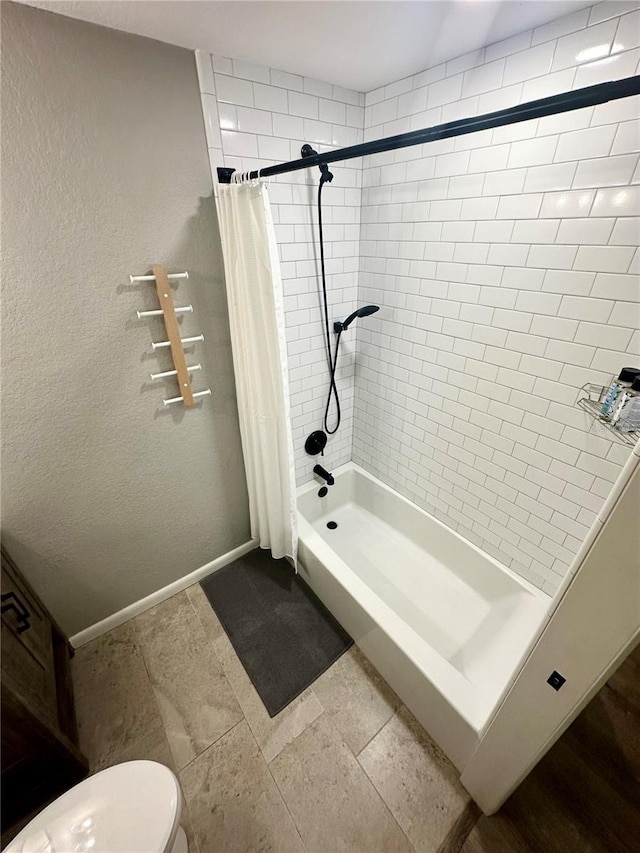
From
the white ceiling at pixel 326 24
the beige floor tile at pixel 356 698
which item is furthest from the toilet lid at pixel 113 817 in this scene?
the white ceiling at pixel 326 24

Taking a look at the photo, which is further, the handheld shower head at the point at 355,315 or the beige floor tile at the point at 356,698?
the handheld shower head at the point at 355,315

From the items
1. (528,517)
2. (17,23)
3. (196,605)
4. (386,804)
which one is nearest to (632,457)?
(528,517)

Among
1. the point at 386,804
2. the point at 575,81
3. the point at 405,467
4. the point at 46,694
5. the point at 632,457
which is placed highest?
the point at 575,81

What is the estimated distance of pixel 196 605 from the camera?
184 centimetres

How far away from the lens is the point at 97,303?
47.6 inches

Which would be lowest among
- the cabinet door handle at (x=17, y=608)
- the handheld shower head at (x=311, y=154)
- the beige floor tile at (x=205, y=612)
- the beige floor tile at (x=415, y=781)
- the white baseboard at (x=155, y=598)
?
the beige floor tile at (x=415, y=781)

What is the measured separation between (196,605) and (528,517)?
175 cm

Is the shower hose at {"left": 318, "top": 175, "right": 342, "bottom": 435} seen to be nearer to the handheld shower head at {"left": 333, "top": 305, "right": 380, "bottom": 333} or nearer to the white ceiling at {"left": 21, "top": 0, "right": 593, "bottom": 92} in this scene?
the handheld shower head at {"left": 333, "top": 305, "right": 380, "bottom": 333}

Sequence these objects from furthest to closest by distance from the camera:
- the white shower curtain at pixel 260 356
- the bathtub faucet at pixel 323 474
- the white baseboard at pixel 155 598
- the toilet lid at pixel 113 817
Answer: the bathtub faucet at pixel 323 474
the white baseboard at pixel 155 598
the white shower curtain at pixel 260 356
the toilet lid at pixel 113 817

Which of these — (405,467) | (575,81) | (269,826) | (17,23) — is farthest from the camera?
(405,467)

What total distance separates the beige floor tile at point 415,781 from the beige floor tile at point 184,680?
0.60 metres

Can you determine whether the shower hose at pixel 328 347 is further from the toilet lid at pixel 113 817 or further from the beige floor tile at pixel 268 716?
the toilet lid at pixel 113 817

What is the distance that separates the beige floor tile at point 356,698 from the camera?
54.4 inches

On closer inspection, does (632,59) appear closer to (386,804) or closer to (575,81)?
(575,81)
